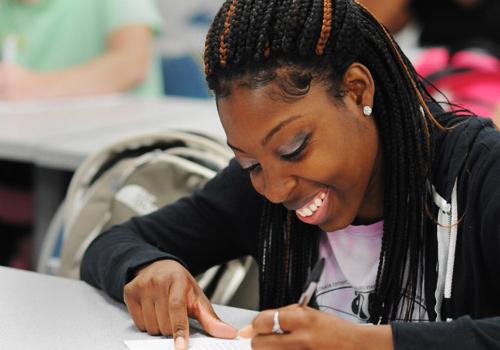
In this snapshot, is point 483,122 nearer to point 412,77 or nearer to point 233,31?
point 412,77

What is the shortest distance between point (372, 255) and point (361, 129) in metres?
0.23

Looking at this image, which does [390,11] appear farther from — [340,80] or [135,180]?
[340,80]

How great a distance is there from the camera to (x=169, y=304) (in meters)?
1.15

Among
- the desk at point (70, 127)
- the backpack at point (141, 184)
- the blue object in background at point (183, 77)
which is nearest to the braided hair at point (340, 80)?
the backpack at point (141, 184)

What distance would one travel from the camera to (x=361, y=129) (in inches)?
44.6

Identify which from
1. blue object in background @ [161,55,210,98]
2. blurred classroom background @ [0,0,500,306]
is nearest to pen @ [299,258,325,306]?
blurred classroom background @ [0,0,500,306]

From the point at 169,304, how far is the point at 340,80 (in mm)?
368

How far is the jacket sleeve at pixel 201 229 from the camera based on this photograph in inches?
Answer: 54.5

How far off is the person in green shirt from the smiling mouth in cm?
206

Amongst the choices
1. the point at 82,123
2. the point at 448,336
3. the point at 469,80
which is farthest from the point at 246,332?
the point at 82,123

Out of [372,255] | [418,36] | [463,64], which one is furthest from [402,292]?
[418,36]

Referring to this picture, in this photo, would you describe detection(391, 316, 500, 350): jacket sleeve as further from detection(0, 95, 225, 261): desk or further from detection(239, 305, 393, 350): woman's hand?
detection(0, 95, 225, 261): desk

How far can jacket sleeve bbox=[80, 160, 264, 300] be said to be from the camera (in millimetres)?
1384

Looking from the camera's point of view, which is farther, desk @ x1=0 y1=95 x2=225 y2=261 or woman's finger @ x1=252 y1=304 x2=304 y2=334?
desk @ x1=0 y1=95 x2=225 y2=261
